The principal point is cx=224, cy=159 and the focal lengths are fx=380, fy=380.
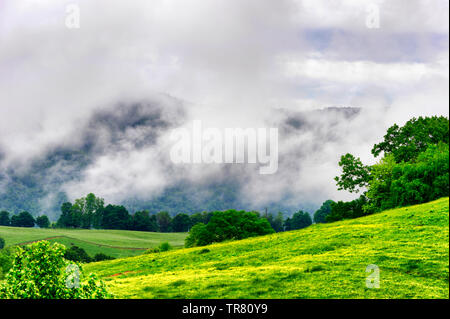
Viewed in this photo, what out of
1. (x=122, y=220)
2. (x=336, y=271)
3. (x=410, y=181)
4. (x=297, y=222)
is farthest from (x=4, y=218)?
(x=336, y=271)

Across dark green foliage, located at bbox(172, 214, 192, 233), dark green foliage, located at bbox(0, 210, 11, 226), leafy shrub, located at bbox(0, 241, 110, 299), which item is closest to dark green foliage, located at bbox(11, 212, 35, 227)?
dark green foliage, located at bbox(0, 210, 11, 226)

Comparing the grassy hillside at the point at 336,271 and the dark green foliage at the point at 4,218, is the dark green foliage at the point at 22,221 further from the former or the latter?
the grassy hillside at the point at 336,271

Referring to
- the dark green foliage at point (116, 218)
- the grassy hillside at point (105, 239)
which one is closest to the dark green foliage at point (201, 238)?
the dark green foliage at point (116, 218)

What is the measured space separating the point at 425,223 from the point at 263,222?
58.0 meters

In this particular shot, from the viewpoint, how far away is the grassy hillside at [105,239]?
138875 millimetres

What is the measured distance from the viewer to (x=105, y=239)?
146 m

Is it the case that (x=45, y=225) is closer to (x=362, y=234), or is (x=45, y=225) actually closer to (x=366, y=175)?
(x=366, y=175)

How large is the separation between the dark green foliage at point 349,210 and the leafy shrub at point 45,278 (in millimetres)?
68885

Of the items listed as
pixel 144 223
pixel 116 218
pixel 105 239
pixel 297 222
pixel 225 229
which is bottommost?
pixel 105 239

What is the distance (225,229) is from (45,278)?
215 feet

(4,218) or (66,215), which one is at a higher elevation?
(66,215)

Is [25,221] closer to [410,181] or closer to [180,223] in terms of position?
[180,223]

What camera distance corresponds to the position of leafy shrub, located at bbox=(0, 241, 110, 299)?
50.9 ft
